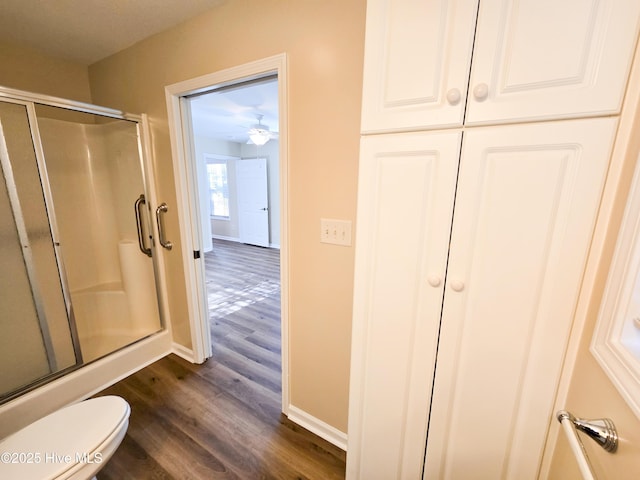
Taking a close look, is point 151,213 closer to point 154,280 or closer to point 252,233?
point 154,280

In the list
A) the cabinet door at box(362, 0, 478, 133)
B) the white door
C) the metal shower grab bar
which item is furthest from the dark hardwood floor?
the white door

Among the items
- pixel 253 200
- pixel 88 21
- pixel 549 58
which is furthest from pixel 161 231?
pixel 253 200

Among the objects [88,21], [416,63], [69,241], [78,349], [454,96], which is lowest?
[78,349]

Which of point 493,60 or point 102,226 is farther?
point 102,226

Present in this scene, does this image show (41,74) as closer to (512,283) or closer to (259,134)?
(259,134)

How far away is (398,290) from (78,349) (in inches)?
87.6

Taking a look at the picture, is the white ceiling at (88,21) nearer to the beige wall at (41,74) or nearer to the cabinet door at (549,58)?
the beige wall at (41,74)

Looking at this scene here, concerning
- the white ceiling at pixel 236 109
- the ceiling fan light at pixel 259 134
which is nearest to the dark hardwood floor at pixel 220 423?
the white ceiling at pixel 236 109

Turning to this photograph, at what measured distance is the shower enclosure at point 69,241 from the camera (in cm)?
159

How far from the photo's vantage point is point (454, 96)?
73cm

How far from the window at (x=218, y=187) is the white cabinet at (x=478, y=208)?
6.38 meters

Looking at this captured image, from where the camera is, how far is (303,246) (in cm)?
141

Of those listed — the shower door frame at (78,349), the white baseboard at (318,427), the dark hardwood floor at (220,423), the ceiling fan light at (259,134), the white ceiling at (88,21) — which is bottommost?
the dark hardwood floor at (220,423)

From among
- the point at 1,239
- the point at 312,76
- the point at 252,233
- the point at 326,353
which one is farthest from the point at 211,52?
the point at 252,233
